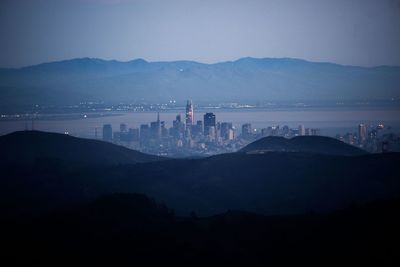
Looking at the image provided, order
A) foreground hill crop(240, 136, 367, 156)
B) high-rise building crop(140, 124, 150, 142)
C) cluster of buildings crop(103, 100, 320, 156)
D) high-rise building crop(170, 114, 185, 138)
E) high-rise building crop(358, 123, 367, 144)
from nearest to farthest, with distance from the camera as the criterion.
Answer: foreground hill crop(240, 136, 367, 156) → high-rise building crop(358, 123, 367, 144) → cluster of buildings crop(103, 100, 320, 156) → high-rise building crop(140, 124, 150, 142) → high-rise building crop(170, 114, 185, 138)

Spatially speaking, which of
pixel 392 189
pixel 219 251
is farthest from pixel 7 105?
pixel 219 251

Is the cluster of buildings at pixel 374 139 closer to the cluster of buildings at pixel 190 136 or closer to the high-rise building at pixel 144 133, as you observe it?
the cluster of buildings at pixel 190 136

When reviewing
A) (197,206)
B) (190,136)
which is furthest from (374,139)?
(197,206)

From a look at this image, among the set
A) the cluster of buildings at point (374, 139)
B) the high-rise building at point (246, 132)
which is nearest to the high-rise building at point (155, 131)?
the high-rise building at point (246, 132)

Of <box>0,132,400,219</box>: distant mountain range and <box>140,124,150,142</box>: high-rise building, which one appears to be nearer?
<box>0,132,400,219</box>: distant mountain range

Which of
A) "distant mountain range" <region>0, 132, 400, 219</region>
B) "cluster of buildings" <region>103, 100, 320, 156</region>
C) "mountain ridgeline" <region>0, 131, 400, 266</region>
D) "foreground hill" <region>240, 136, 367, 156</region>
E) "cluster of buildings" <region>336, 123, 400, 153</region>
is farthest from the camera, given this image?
"cluster of buildings" <region>103, 100, 320, 156</region>

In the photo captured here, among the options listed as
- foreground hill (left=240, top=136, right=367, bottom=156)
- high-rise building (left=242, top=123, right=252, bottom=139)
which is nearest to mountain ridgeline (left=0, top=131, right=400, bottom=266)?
foreground hill (left=240, top=136, right=367, bottom=156)

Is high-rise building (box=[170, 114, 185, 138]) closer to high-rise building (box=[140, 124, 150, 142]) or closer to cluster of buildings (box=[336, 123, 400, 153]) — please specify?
high-rise building (box=[140, 124, 150, 142])
